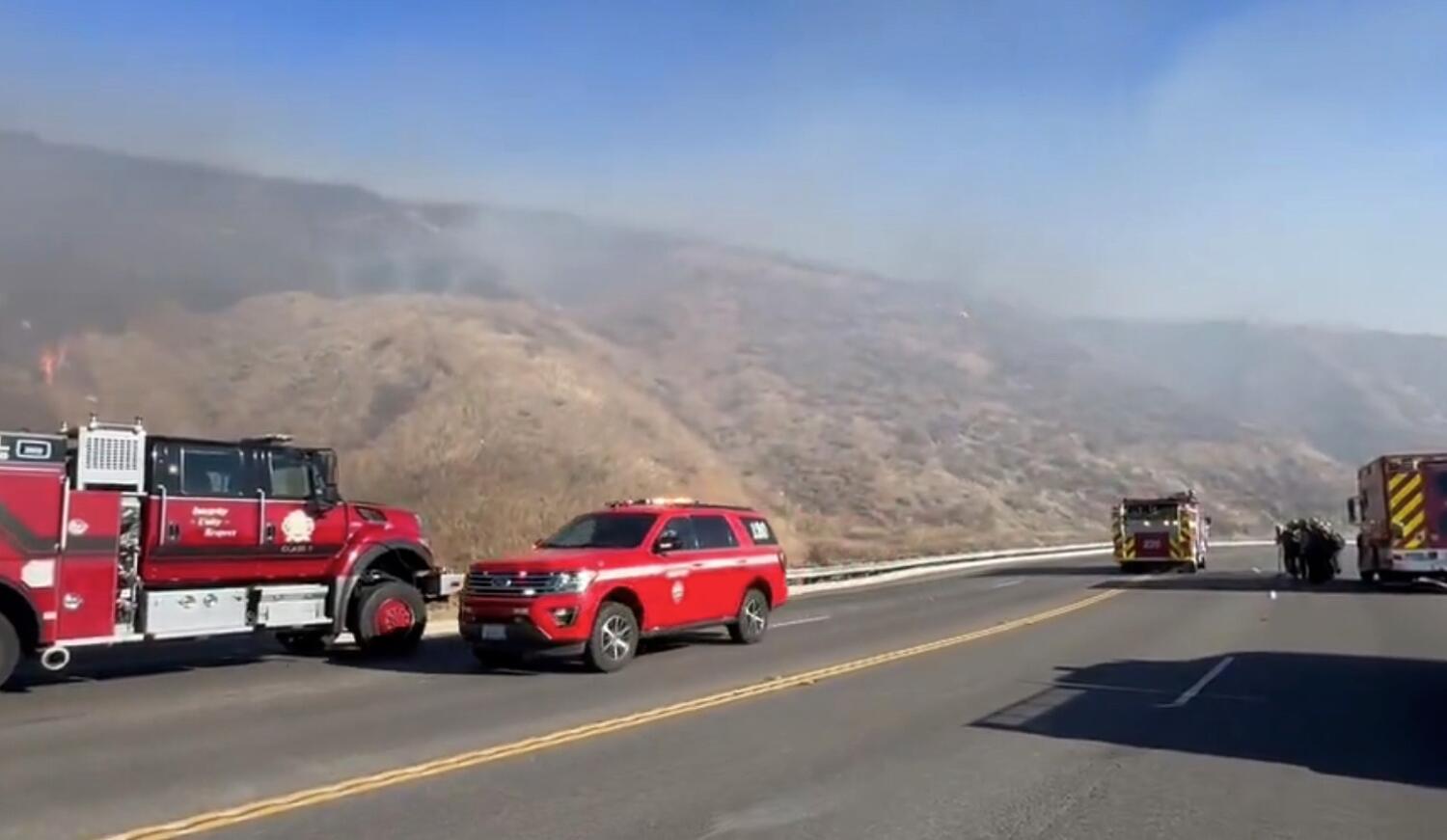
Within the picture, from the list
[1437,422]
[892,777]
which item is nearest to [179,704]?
[892,777]

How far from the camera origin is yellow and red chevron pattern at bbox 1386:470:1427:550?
91.5 feet

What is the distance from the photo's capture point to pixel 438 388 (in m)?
52.3

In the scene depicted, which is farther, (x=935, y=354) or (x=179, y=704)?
(x=935, y=354)

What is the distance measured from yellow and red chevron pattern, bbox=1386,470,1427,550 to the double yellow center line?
17.3 meters

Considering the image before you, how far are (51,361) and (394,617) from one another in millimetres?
34704

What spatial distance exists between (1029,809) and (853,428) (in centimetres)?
7363

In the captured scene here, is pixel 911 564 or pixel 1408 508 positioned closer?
pixel 1408 508

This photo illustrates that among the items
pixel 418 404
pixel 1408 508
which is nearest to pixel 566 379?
pixel 418 404

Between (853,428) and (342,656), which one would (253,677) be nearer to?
(342,656)

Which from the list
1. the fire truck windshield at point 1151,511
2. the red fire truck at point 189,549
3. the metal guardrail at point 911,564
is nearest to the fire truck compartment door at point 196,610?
the red fire truck at point 189,549

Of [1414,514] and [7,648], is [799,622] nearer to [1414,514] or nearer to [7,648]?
[7,648]

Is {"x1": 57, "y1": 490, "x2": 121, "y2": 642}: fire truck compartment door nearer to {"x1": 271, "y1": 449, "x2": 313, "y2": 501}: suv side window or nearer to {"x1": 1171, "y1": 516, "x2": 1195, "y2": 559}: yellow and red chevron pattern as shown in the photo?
{"x1": 271, "y1": 449, "x2": 313, "y2": 501}: suv side window

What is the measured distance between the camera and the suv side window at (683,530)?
16062 mm

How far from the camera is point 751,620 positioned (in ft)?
56.5
